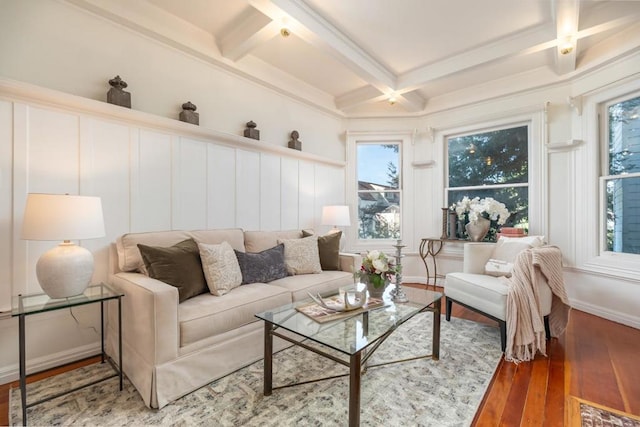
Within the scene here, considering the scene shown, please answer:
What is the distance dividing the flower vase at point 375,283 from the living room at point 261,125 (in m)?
1.58

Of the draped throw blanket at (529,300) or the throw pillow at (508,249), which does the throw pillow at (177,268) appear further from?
the throw pillow at (508,249)

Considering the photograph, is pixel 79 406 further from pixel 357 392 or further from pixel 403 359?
pixel 403 359

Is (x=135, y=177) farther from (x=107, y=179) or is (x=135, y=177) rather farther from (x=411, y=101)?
(x=411, y=101)

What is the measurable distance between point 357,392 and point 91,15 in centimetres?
315

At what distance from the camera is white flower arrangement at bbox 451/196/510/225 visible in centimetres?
358

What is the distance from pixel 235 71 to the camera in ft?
10.3

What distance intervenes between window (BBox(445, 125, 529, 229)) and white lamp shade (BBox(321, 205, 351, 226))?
1697mm

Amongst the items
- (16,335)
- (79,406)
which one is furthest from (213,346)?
(16,335)

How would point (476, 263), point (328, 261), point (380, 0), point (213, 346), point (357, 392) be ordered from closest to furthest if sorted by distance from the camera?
1. point (357, 392)
2. point (213, 346)
3. point (380, 0)
4. point (476, 263)
5. point (328, 261)

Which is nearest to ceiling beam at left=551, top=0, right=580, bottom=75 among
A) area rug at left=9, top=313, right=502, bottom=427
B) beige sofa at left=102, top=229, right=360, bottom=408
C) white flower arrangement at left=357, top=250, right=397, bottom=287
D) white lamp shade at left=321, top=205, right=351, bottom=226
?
white flower arrangement at left=357, top=250, right=397, bottom=287

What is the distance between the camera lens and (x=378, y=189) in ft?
15.2

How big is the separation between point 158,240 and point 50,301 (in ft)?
2.51

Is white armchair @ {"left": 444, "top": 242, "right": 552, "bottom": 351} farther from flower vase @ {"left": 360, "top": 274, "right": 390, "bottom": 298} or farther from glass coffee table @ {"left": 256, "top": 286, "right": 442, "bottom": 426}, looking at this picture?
flower vase @ {"left": 360, "top": 274, "right": 390, "bottom": 298}

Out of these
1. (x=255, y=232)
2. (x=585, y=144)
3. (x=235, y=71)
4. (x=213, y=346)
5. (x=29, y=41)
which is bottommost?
(x=213, y=346)
